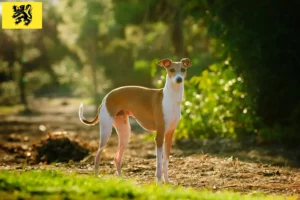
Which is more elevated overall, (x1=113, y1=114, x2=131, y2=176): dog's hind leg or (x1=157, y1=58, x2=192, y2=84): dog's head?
(x1=157, y1=58, x2=192, y2=84): dog's head

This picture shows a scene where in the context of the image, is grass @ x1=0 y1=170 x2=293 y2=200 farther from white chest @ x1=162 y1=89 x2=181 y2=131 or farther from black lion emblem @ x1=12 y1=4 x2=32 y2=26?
black lion emblem @ x1=12 y1=4 x2=32 y2=26

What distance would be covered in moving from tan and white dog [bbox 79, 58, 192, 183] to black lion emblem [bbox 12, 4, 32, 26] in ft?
22.7

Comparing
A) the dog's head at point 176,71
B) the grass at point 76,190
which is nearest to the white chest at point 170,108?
the dog's head at point 176,71

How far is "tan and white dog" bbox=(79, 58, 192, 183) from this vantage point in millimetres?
9211

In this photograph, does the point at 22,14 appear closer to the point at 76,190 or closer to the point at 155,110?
the point at 155,110

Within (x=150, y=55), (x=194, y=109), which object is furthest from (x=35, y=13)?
(x=150, y=55)

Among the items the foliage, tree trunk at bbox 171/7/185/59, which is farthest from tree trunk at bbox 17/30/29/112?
the foliage

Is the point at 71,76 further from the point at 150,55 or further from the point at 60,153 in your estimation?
the point at 60,153

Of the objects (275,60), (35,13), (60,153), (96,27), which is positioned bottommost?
(60,153)

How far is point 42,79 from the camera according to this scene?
4253cm

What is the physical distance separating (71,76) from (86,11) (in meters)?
12.0

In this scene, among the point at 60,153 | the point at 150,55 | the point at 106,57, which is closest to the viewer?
the point at 60,153

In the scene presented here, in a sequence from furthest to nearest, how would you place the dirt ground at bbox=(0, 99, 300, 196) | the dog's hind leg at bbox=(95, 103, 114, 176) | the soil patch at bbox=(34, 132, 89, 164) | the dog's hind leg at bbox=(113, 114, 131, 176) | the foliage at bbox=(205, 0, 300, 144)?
the foliage at bbox=(205, 0, 300, 144) → the soil patch at bbox=(34, 132, 89, 164) → the dog's hind leg at bbox=(113, 114, 131, 176) → the dirt ground at bbox=(0, 99, 300, 196) → the dog's hind leg at bbox=(95, 103, 114, 176)

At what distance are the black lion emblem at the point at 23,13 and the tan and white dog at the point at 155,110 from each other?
6905 mm
